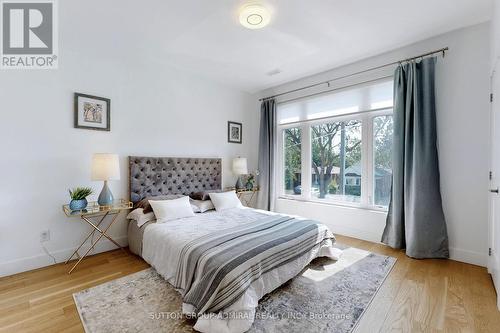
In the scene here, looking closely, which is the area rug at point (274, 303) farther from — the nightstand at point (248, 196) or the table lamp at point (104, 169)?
the nightstand at point (248, 196)

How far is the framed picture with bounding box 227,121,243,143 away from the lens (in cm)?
445

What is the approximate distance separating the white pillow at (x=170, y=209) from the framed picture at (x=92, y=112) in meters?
1.20

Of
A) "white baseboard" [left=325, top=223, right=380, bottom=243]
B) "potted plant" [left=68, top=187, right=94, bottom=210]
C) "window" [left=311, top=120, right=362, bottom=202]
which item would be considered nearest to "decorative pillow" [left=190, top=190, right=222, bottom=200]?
"potted plant" [left=68, top=187, right=94, bottom=210]

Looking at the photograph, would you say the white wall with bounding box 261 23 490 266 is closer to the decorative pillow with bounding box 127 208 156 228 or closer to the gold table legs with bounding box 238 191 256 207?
the gold table legs with bounding box 238 191 256 207

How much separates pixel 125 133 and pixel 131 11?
60.7 inches

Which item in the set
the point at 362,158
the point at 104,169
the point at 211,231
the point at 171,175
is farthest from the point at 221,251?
the point at 362,158

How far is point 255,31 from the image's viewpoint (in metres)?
2.54

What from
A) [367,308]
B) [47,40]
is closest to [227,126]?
[47,40]

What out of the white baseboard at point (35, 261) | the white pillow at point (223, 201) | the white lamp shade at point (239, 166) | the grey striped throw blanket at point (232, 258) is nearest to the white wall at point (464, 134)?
the grey striped throw blanket at point (232, 258)

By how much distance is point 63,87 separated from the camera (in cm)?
271

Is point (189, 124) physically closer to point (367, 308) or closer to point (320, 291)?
point (320, 291)

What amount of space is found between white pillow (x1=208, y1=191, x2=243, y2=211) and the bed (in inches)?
6.3

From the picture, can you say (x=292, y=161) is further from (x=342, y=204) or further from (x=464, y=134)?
(x=464, y=134)

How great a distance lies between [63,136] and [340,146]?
153 inches
